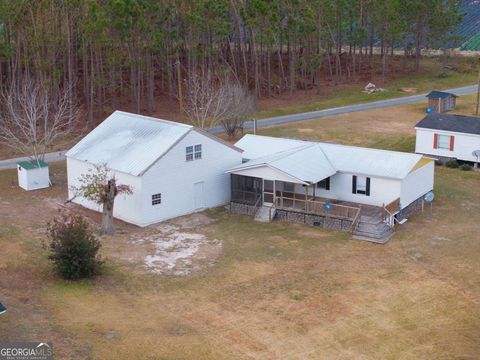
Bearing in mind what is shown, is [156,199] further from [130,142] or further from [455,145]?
[455,145]

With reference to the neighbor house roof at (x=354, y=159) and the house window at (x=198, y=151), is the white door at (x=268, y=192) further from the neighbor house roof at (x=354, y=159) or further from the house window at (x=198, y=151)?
the house window at (x=198, y=151)

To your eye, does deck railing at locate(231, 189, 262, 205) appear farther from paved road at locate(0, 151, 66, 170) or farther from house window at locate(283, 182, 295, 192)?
paved road at locate(0, 151, 66, 170)

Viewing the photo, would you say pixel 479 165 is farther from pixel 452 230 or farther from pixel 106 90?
pixel 106 90

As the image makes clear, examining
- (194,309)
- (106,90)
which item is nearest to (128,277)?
(194,309)

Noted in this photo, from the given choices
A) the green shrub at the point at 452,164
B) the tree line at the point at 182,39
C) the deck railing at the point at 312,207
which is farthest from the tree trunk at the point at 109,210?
the tree line at the point at 182,39

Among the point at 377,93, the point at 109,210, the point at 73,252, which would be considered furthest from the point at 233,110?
the point at 73,252

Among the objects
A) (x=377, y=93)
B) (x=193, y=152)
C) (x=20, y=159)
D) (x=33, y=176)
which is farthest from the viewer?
(x=377, y=93)

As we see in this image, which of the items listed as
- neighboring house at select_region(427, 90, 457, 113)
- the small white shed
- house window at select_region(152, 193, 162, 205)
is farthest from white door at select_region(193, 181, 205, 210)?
neighboring house at select_region(427, 90, 457, 113)
